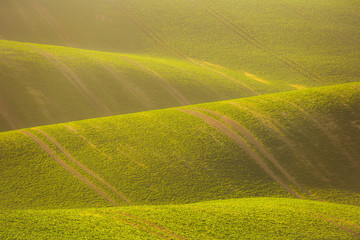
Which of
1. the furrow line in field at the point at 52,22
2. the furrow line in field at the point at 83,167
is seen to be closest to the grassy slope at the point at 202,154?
the furrow line in field at the point at 83,167

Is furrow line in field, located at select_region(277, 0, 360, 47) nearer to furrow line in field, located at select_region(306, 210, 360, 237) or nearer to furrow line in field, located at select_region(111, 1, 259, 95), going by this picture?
furrow line in field, located at select_region(111, 1, 259, 95)

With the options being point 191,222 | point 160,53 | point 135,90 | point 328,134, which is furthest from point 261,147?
point 160,53

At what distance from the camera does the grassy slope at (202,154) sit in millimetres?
6129

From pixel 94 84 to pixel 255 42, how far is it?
798 centimetres

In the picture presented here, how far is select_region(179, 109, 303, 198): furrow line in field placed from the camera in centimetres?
653

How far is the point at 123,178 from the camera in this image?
6.36 metres

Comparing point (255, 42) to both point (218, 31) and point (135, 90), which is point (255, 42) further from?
point (135, 90)

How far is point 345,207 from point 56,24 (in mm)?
14128

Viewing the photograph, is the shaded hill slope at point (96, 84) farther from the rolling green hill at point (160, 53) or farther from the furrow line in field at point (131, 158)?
the furrow line in field at point (131, 158)

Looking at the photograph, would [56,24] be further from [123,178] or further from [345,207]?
[345,207]

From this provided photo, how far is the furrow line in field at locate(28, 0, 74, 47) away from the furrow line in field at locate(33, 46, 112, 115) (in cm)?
252

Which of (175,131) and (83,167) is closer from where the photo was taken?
(83,167)

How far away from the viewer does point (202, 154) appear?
6891 mm

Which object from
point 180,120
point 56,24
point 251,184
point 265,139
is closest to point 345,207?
point 251,184
